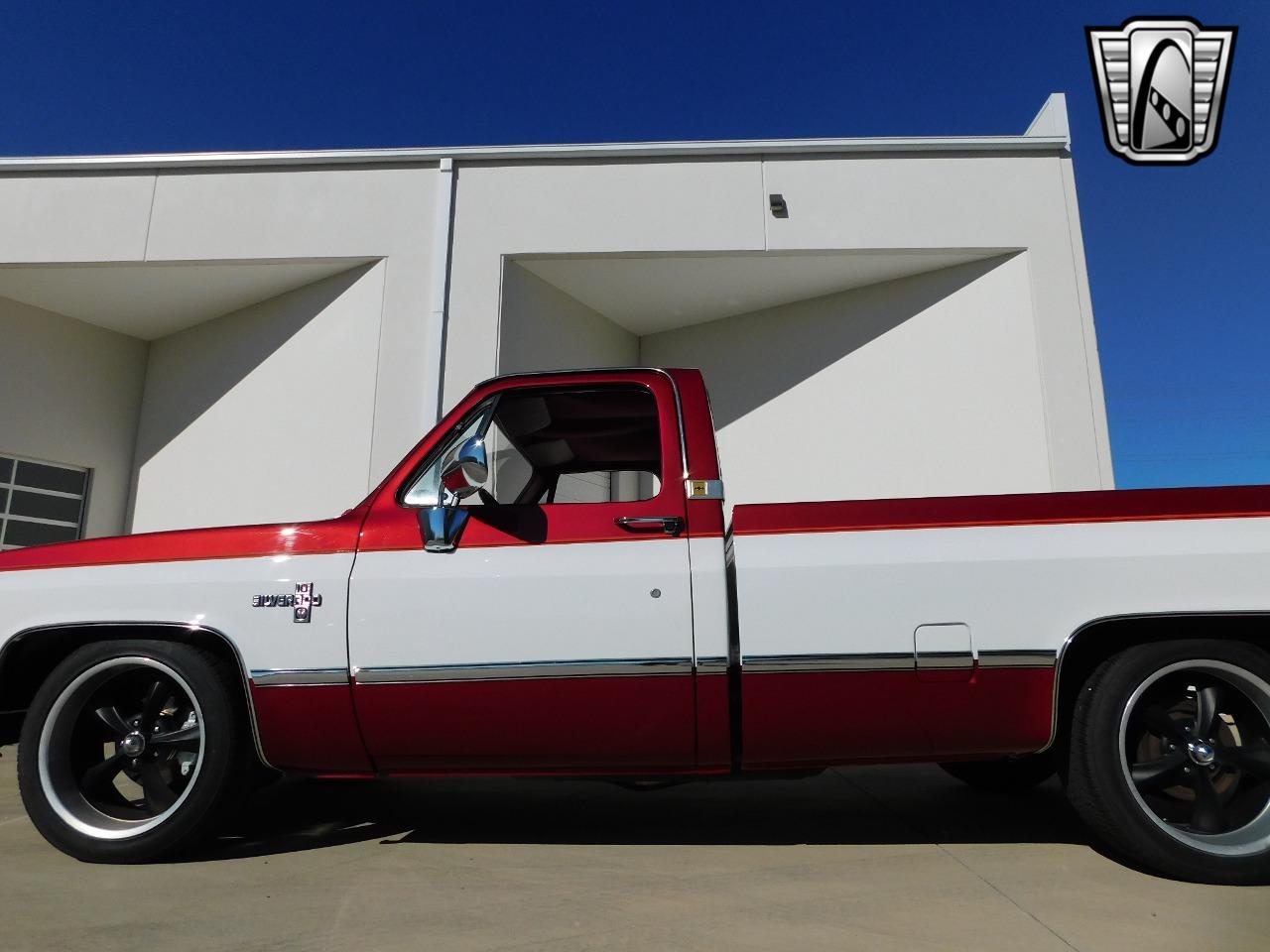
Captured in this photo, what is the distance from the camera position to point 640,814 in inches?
140

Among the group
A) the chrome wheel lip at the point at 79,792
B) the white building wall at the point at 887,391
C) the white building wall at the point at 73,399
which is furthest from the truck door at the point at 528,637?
the white building wall at the point at 73,399

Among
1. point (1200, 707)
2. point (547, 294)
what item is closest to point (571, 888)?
point (1200, 707)

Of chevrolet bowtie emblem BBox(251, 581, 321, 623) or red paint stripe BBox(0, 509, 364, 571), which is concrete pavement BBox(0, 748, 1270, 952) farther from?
red paint stripe BBox(0, 509, 364, 571)

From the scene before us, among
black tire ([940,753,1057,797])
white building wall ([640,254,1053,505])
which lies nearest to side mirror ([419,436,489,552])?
black tire ([940,753,1057,797])

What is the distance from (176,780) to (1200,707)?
12.1ft

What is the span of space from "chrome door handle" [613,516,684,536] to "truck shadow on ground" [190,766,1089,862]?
1.25m

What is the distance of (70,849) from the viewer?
9.27ft

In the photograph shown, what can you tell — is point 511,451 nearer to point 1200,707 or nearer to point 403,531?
point 403,531

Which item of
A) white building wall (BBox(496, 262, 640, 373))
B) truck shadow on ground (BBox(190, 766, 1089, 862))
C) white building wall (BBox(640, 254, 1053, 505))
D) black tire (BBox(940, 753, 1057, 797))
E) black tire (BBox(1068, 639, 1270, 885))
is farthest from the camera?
white building wall (BBox(496, 262, 640, 373))

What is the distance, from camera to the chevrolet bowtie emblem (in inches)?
111

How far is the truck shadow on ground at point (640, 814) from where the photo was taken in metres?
3.15

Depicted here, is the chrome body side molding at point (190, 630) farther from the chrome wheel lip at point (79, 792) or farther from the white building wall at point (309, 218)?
the white building wall at point (309, 218)

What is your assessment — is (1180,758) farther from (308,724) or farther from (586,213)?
(586,213)

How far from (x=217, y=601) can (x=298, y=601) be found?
11.5 inches
